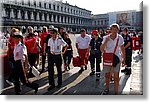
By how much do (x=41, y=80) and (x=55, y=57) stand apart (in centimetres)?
83

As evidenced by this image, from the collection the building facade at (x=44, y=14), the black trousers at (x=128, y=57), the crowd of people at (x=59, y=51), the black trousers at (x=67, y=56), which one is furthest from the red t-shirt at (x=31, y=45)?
the black trousers at (x=128, y=57)

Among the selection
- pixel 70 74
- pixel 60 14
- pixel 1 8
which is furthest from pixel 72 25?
pixel 1 8

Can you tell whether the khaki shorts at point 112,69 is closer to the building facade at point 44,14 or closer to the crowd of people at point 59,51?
the crowd of people at point 59,51

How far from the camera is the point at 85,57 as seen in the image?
5.71 meters

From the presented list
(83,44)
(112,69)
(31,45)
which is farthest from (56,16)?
(112,69)

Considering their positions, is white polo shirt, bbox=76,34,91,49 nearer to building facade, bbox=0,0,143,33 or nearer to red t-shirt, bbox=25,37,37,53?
building facade, bbox=0,0,143,33

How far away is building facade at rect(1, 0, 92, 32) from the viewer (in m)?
4.31

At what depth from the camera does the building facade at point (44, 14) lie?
4309mm

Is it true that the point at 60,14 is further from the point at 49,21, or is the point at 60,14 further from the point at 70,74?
the point at 70,74

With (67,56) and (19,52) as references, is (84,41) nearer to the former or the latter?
(67,56)

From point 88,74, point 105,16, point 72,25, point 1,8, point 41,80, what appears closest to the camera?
point 1,8

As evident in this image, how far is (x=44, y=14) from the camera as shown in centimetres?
493

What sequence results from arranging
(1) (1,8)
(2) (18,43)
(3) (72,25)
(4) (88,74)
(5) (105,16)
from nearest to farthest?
(2) (18,43), (1) (1,8), (5) (105,16), (4) (88,74), (3) (72,25)

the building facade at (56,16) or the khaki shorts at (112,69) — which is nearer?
the khaki shorts at (112,69)
